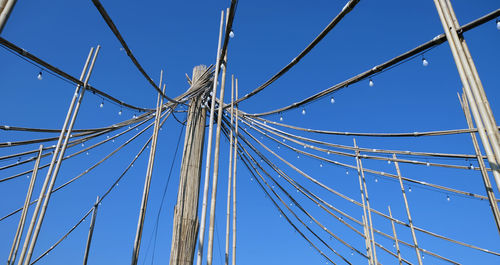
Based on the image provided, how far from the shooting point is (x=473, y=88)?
294 centimetres

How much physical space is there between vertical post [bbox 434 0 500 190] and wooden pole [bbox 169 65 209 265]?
5.30 m

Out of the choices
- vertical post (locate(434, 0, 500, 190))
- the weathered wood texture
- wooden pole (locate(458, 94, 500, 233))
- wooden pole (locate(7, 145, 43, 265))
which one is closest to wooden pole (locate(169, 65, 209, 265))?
the weathered wood texture

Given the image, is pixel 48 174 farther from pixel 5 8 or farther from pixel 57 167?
pixel 5 8

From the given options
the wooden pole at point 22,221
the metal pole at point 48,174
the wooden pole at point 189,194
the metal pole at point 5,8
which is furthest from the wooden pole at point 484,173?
the wooden pole at point 22,221

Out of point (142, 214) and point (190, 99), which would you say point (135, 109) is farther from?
point (142, 214)

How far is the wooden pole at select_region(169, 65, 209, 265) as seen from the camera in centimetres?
642

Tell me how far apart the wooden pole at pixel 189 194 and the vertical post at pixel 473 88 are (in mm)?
5299

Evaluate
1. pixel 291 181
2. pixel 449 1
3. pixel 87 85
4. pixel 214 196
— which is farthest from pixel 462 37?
pixel 291 181

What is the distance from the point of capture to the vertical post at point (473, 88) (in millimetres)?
2791

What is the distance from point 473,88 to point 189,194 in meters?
5.45

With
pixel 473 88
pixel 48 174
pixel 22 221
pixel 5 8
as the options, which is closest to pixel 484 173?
pixel 473 88

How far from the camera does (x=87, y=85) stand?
6344 mm

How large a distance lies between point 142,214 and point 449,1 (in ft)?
18.1

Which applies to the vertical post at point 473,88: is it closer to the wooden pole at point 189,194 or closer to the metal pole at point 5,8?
the metal pole at point 5,8
